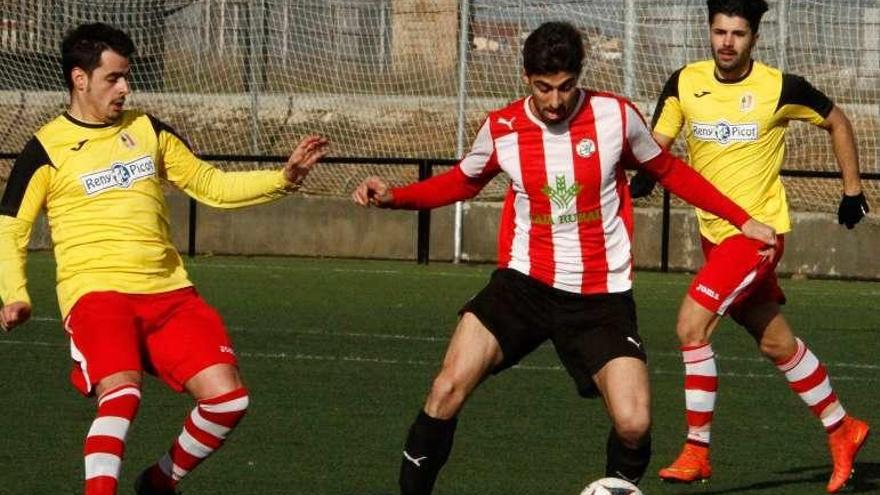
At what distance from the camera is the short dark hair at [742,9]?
8.27 m

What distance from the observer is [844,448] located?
8.13m

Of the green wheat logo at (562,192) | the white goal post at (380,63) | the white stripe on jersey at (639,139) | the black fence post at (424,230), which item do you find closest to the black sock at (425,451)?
the green wheat logo at (562,192)

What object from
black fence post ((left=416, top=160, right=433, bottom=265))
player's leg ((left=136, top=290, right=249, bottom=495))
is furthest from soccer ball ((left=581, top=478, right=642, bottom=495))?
black fence post ((left=416, top=160, right=433, bottom=265))

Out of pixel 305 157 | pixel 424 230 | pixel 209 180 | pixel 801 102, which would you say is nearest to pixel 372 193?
pixel 305 157

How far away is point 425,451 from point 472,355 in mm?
365

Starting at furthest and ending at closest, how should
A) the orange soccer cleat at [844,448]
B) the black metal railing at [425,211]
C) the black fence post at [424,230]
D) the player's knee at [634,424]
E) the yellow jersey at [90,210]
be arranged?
the black fence post at [424,230] → the black metal railing at [425,211] → the orange soccer cleat at [844,448] → the yellow jersey at [90,210] → the player's knee at [634,424]

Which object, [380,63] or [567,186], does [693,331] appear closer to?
[567,186]

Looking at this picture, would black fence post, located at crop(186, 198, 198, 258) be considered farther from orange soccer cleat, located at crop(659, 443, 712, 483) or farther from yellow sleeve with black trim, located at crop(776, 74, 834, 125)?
orange soccer cleat, located at crop(659, 443, 712, 483)

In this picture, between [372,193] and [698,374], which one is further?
[698,374]

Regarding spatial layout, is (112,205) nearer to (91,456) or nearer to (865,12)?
(91,456)

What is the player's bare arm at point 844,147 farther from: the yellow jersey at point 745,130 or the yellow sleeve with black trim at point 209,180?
the yellow sleeve with black trim at point 209,180

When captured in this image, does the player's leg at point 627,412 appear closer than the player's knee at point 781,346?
Yes

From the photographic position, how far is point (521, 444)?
8.86 m

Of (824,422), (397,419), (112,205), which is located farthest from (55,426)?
(824,422)
